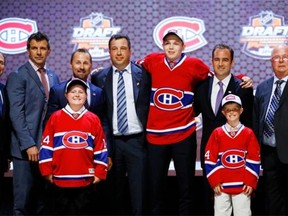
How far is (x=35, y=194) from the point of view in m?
3.38

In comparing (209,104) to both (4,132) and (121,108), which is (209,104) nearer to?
(121,108)

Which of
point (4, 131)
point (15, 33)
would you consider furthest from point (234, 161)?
point (15, 33)

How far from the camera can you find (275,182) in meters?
3.22

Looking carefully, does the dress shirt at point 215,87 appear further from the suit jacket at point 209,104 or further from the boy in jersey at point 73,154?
the boy in jersey at point 73,154

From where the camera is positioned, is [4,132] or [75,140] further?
[4,132]

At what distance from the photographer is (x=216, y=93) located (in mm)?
3205

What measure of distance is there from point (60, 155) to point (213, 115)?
3.42ft

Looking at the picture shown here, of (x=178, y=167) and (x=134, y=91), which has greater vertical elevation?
(x=134, y=91)

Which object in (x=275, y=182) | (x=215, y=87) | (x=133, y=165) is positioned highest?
(x=215, y=87)

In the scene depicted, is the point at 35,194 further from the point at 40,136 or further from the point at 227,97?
the point at 227,97

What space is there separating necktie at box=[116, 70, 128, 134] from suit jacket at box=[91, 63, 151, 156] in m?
0.06

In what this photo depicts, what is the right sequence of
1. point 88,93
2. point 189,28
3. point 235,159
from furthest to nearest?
point 189,28, point 88,93, point 235,159

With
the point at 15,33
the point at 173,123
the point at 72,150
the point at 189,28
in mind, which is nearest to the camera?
the point at 72,150

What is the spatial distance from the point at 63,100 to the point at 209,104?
0.98 metres
